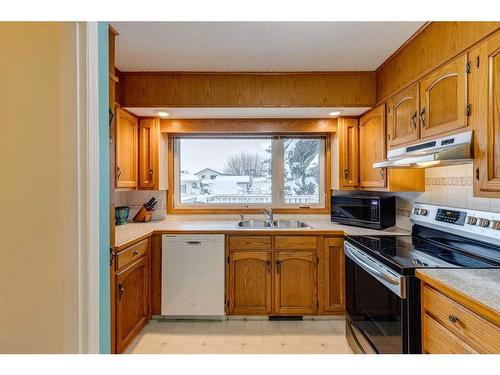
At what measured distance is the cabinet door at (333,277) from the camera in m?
2.50

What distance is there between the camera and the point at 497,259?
1416 millimetres

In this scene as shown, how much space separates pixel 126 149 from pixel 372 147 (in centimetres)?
220

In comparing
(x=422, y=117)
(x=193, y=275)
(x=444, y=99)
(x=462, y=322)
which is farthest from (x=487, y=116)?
(x=193, y=275)

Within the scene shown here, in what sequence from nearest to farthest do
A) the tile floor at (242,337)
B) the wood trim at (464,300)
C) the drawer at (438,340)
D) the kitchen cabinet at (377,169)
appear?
the wood trim at (464,300), the drawer at (438,340), the tile floor at (242,337), the kitchen cabinet at (377,169)

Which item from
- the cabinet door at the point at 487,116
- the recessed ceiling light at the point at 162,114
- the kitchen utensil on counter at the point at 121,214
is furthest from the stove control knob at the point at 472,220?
the kitchen utensil on counter at the point at 121,214

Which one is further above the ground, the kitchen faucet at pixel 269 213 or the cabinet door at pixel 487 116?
the cabinet door at pixel 487 116

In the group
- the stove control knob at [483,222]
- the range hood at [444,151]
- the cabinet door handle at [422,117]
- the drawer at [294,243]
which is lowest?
the drawer at [294,243]

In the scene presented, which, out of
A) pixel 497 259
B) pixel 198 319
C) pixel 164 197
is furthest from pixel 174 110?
pixel 497 259

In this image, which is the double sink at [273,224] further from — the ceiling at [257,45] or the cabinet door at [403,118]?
the ceiling at [257,45]

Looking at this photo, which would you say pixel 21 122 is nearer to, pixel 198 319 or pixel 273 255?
pixel 273 255

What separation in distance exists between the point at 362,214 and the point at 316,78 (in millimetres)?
1289

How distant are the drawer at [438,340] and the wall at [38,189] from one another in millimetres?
1265

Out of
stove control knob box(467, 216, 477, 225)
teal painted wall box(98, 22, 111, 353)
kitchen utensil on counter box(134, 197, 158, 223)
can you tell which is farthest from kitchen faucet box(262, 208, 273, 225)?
teal painted wall box(98, 22, 111, 353)

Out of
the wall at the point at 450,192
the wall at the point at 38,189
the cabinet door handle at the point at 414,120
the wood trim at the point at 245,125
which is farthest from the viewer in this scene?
the wood trim at the point at 245,125
